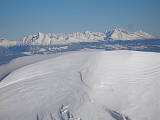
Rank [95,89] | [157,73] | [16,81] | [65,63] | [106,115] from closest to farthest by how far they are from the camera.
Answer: [106,115]
[95,89]
[157,73]
[16,81]
[65,63]

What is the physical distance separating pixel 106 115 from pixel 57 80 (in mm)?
5534

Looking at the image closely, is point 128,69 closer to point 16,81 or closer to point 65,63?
point 65,63

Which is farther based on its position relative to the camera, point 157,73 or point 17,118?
point 157,73

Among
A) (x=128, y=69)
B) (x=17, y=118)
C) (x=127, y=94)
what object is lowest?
(x=17, y=118)

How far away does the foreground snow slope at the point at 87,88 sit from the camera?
1394 cm

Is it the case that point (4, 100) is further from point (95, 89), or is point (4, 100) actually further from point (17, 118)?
point (95, 89)

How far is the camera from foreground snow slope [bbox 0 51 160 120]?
13938 millimetres

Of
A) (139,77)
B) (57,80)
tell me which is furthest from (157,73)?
(57,80)

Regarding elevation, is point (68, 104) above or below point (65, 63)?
below

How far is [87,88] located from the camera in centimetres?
1617

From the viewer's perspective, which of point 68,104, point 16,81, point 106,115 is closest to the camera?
point 106,115

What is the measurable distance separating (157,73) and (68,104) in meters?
6.91

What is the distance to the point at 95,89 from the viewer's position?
16.0m

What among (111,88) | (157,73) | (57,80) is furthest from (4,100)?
(157,73)
